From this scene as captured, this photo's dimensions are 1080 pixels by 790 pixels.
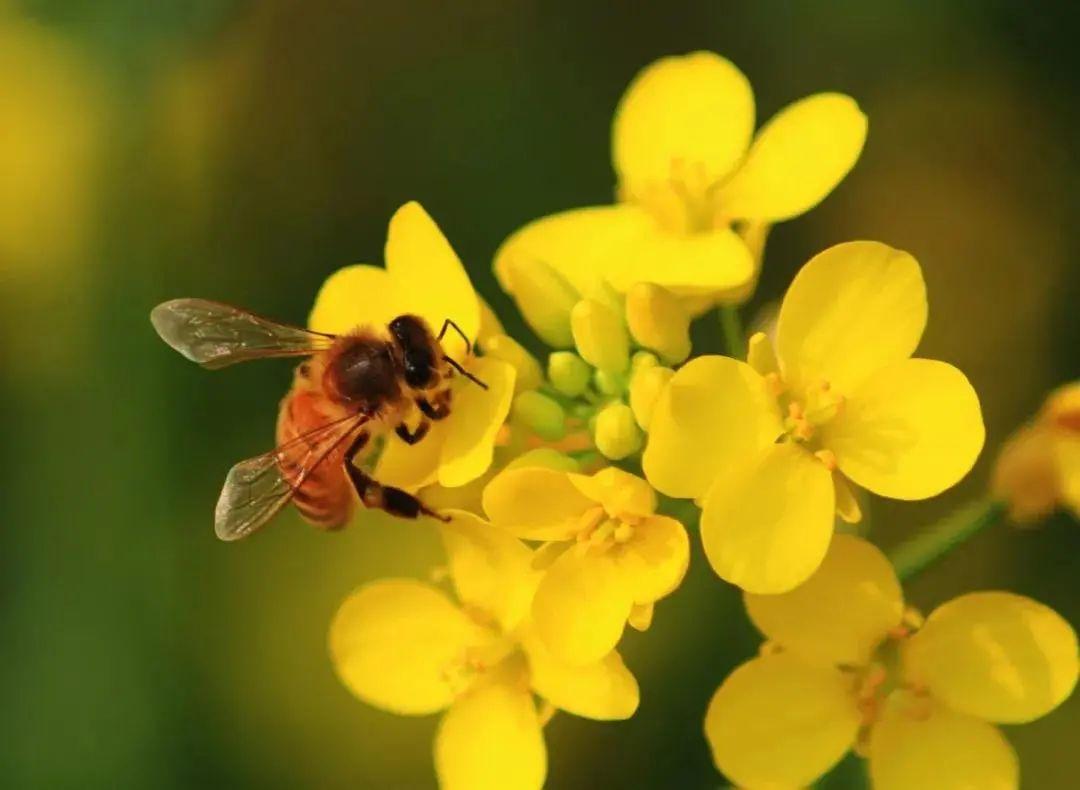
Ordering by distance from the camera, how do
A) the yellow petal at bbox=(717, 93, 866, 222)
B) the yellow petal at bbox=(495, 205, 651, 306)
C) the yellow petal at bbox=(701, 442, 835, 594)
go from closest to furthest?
1. the yellow petal at bbox=(701, 442, 835, 594)
2. the yellow petal at bbox=(717, 93, 866, 222)
3. the yellow petal at bbox=(495, 205, 651, 306)

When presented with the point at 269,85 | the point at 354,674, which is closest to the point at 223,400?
the point at 269,85

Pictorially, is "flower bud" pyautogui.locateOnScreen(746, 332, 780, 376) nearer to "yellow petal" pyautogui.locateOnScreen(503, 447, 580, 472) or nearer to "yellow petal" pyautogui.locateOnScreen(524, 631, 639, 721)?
"yellow petal" pyautogui.locateOnScreen(503, 447, 580, 472)

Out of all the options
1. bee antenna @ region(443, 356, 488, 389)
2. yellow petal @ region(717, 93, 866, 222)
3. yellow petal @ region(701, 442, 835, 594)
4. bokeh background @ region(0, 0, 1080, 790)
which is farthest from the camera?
bokeh background @ region(0, 0, 1080, 790)

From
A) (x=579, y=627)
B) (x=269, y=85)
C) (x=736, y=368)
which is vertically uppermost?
(x=269, y=85)

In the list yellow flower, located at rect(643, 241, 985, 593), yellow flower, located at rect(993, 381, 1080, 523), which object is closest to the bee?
yellow flower, located at rect(643, 241, 985, 593)

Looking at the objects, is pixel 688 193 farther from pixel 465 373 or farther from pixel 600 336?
pixel 465 373

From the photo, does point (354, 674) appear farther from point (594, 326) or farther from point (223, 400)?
point (223, 400)

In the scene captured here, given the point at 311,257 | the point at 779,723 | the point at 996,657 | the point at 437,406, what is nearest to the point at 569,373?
the point at 437,406
